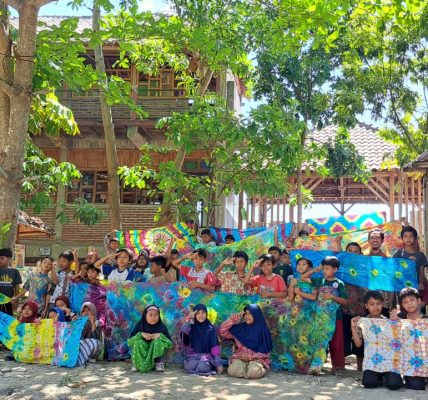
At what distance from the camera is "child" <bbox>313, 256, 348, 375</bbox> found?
566 centimetres

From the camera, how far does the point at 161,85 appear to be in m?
14.9

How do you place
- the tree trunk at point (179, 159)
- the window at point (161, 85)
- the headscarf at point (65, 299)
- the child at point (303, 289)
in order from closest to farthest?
the child at point (303, 289), the headscarf at point (65, 299), the tree trunk at point (179, 159), the window at point (161, 85)

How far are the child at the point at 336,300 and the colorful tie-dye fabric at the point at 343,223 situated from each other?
11.6 ft

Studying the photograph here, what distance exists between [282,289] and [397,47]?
7.16 m

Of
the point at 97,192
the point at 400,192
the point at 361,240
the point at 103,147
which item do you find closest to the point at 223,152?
the point at 361,240

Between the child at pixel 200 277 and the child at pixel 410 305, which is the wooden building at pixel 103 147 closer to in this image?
the child at pixel 200 277

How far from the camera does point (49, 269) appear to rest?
6914mm

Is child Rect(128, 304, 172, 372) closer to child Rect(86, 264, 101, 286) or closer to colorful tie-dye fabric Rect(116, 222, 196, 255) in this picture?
child Rect(86, 264, 101, 286)

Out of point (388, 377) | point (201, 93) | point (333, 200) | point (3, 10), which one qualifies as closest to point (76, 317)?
point (388, 377)

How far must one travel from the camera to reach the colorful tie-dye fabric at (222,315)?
5.63m

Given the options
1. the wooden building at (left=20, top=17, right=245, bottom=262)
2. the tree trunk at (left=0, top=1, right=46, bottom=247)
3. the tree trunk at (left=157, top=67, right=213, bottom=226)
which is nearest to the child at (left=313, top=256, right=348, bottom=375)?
the tree trunk at (left=0, top=1, right=46, bottom=247)

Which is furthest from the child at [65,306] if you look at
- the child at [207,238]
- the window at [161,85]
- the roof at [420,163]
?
the window at [161,85]

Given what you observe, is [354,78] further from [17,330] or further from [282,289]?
[17,330]

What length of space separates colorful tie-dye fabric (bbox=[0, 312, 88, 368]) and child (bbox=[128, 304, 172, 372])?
2.21 feet
